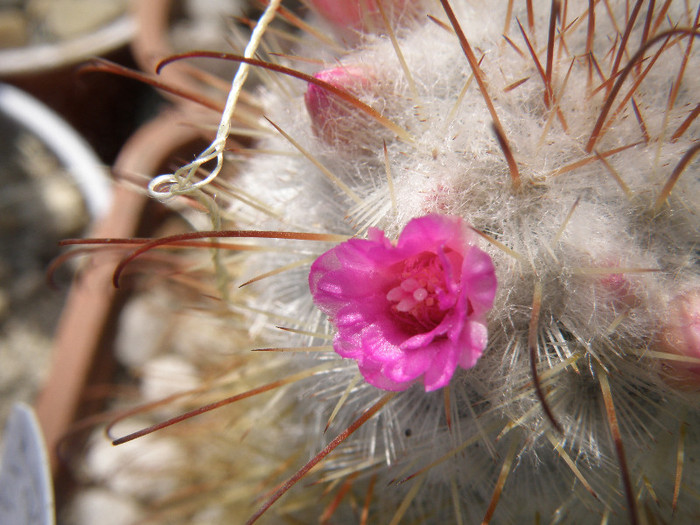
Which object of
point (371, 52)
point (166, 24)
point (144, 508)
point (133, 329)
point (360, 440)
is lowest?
point (144, 508)

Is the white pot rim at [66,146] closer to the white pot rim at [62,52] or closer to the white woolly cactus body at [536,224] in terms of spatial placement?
the white pot rim at [62,52]

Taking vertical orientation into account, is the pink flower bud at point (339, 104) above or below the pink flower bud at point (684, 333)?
above

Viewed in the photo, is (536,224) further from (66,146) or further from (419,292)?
(66,146)

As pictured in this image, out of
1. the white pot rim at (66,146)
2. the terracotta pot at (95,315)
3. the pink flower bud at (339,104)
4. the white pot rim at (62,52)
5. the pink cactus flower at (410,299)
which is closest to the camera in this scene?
the pink cactus flower at (410,299)

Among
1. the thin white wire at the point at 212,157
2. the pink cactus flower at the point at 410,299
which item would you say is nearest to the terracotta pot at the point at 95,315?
the thin white wire at the point at 212,157

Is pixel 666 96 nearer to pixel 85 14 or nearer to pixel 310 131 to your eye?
pixel 310 131

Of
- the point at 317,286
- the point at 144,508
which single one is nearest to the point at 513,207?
the point at 317,286

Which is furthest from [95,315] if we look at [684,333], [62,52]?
[684,333]

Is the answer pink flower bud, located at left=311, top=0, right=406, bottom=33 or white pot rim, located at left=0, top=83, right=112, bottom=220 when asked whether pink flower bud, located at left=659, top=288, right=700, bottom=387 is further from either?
white pot rim, located at left=0, top=83, right=112, bottom=220
